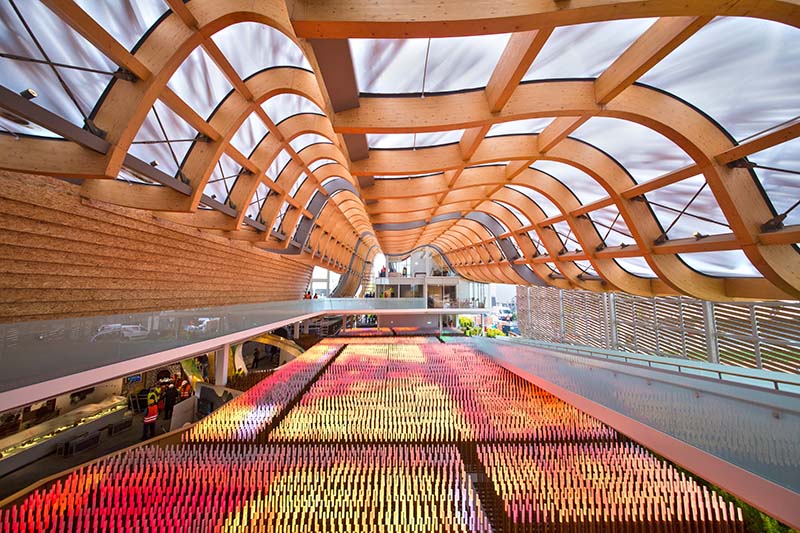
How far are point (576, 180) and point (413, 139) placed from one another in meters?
6.35

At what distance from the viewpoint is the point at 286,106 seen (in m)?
9.61

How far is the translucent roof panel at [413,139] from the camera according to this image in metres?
9.51

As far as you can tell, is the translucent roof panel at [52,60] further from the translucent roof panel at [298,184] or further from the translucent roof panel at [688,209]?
the translucent roof panel at [688,209]

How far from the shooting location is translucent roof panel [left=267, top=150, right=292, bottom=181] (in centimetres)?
1248

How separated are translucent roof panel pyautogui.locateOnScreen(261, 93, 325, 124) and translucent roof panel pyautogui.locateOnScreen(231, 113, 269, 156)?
521 mm

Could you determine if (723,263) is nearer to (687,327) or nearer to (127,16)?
(687,327)

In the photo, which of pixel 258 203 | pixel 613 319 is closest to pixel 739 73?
pixel 258 203

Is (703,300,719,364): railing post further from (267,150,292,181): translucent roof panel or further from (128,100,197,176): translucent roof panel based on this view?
(128,100,197,176): translucent roof panel

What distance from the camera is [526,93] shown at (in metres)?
6.75

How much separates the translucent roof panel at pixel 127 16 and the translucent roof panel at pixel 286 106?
3071 mm

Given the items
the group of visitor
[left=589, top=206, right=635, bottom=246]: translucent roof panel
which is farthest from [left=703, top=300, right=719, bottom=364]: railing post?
the group of visitor

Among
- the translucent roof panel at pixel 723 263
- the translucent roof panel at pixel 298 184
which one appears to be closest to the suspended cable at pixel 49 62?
the translucent roof panel at pixel 298 184

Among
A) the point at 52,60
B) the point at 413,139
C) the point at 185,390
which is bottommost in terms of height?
the point at 185,390

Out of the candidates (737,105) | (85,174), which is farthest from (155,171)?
(737,105)
